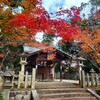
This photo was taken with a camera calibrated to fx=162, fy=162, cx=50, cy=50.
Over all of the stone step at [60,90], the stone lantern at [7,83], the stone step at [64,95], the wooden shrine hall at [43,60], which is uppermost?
the wooden shrine hall at [43,60]

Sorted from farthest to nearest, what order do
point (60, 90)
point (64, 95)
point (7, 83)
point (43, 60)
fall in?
point (43, 60) → point (60, 90) → point (64, 95) → point (7, 83)

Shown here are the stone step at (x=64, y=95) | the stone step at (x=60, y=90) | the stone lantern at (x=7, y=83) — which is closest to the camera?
the stone lantern at (x=7, y=83)

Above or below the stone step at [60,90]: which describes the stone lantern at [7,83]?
above

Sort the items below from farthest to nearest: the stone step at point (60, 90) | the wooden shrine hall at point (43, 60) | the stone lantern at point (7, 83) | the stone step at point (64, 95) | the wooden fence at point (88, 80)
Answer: the wooden shrine hall at point (43, 60)
the wooden fence at point (88, 80)
the stone step at point (60, 90)
the stone step at point (64, 95)
the stone lantern at point (7, 83)

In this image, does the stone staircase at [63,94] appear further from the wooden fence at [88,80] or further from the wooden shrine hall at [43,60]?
the wooden shrine hall at [43,60]

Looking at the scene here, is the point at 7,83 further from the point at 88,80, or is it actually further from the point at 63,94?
the point at 88,80

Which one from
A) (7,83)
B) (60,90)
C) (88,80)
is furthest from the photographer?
(88,80)

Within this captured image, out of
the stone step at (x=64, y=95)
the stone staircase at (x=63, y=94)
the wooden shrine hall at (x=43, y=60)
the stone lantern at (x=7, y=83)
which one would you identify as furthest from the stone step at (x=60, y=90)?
the wooden shrine hall at (x=43, y=60)

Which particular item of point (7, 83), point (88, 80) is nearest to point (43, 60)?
point (88, 80)

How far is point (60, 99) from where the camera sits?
32.4 ft

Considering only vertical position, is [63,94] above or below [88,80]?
below

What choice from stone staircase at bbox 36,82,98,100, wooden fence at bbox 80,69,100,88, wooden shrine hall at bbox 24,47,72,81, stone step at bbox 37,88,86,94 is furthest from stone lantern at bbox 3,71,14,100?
wooden shrine hall at bbox 24,47,72,81

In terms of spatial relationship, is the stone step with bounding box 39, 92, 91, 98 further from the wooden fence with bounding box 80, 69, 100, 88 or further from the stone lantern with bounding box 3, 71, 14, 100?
the stone lantern with bounding box 3, 71, 14, 100

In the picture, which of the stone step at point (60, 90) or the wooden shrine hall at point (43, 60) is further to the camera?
the wooden shrine hall at point (43, 60)
